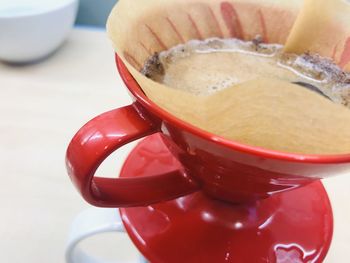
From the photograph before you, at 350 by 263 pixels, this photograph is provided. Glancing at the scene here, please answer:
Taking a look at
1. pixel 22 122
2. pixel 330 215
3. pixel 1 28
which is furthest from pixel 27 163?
pixel 330 215

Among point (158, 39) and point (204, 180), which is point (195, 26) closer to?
point (158, 39)

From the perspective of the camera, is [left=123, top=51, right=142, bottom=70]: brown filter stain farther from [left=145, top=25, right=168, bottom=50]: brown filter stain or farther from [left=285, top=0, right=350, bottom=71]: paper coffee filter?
[left=285, top=0, right=350, bottom=71]: paper coffee filter

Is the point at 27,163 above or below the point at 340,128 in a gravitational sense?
below

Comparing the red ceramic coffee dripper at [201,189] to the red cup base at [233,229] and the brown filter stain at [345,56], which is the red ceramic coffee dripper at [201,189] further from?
the brown filter stain at [345,56]

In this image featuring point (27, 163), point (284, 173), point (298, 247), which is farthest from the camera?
point (27, 163)

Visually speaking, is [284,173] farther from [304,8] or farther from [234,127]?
[304,8]

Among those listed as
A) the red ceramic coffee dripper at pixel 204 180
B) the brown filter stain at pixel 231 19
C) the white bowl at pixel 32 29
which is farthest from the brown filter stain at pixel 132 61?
the white bowl at pixel 32 29
